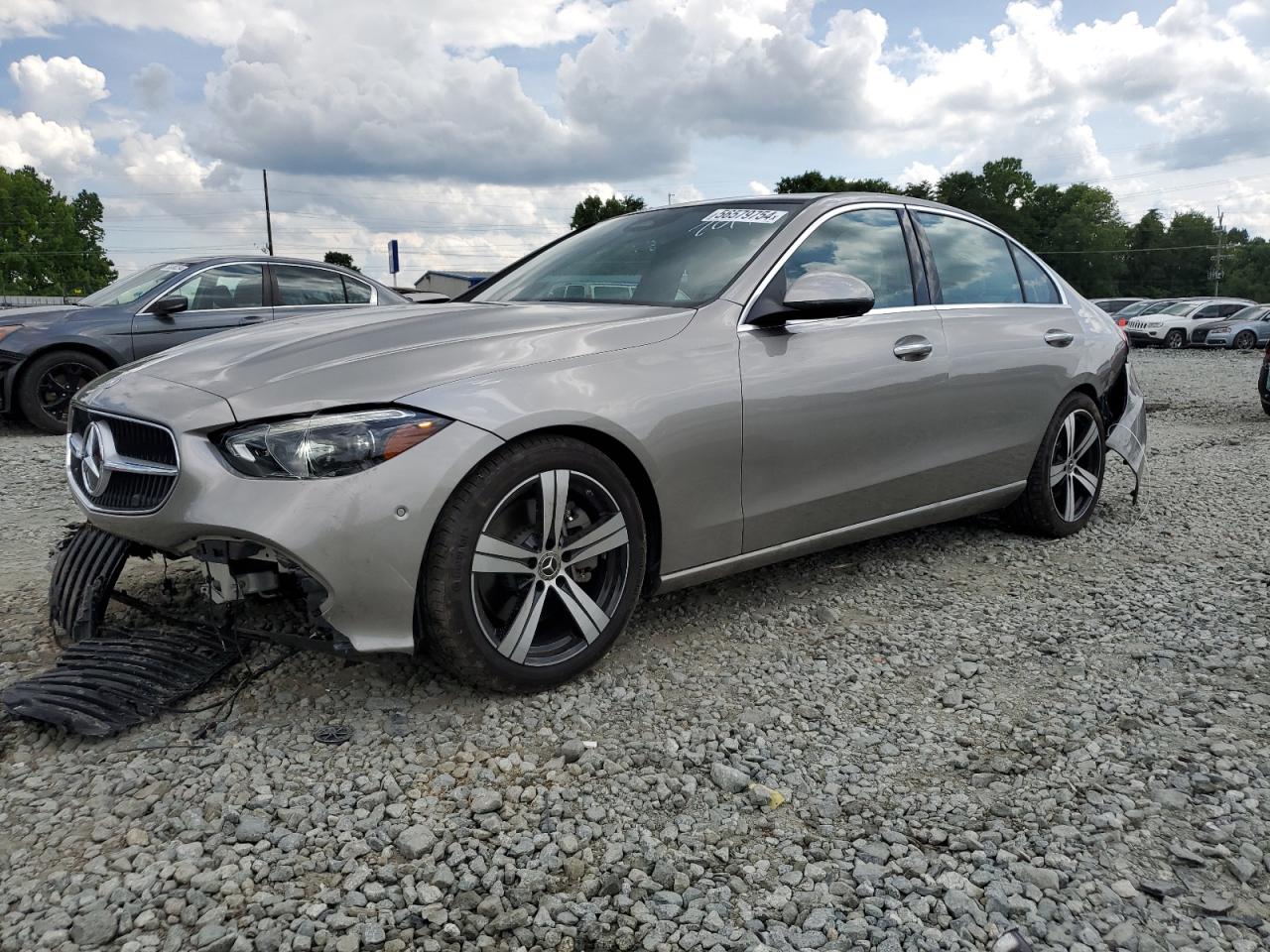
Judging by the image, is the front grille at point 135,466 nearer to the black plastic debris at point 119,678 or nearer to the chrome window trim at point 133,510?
the chrome window trim at point 133,510

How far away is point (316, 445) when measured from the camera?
2570 mm

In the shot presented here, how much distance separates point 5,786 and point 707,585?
2579 millimetres

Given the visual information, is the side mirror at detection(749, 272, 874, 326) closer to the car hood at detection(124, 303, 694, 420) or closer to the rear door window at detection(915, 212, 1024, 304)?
the car hood at detection(124, 303, 694, 420)

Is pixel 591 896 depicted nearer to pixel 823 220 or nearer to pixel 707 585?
pixel 707 585

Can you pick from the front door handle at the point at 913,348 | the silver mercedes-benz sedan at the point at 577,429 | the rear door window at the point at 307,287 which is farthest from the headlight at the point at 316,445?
the rear door window at the point at 307,287

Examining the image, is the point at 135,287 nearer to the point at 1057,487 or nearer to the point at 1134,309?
the point at 1057,487

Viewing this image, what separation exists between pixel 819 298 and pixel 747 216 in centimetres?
68

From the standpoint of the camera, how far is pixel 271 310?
891 cm

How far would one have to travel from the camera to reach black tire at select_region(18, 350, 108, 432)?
8.38m

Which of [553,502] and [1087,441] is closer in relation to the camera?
[553,502]

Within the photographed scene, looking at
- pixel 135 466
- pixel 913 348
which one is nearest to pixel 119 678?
pixel 135 466

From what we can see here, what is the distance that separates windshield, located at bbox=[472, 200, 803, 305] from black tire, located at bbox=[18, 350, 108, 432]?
593cm

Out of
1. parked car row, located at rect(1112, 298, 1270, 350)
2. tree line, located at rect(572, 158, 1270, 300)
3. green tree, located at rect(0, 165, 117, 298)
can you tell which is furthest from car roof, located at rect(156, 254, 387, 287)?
green tree, located at rect(0, 165, 117, 298)

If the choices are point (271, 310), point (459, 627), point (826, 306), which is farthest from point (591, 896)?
point (271, 310)
